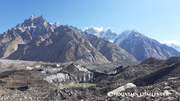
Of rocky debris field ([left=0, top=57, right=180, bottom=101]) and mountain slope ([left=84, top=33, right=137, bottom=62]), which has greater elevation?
mountain slope ([left=84, top=33, right=137, bottom=62])

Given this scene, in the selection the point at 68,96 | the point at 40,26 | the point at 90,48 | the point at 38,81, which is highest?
the point at 40,26

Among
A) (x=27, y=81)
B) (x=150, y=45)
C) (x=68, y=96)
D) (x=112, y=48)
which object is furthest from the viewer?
(x=150, y=45)

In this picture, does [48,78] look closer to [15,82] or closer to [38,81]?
[38,81]

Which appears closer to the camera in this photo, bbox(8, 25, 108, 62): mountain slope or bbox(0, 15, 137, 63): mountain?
bbox(8, 25, 108, 62): mountain slope

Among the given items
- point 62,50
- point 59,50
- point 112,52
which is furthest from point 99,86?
point 112,52

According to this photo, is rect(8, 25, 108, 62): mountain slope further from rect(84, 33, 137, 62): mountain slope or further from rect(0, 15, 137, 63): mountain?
rect(84, 33, 137, 62): mountain slope

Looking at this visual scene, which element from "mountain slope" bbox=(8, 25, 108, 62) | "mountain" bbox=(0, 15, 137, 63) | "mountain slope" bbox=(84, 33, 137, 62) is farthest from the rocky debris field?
"mountain slope" bbox=(84, 33, 137, 62)

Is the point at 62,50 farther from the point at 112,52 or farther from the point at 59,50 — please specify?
the point at 112,52

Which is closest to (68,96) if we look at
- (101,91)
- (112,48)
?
(101,91)

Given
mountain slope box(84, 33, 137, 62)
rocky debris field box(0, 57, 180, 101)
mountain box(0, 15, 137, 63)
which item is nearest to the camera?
rocky debris field box(0, 57, 180, 101)

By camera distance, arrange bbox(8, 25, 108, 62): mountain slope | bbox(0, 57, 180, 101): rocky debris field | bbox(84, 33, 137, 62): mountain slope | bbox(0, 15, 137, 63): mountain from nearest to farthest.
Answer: bbox(0, 57, 180, 101): rocky debris field
bbox(8, 25, 108, 62): mountain slope
bbox(0, 15, 137, 63): mountain
bbox(84, 33, 137, 62): mountain slope

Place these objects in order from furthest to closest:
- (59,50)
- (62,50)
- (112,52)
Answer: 1. (112,52)
2. (59,50)
3. (62,50)
